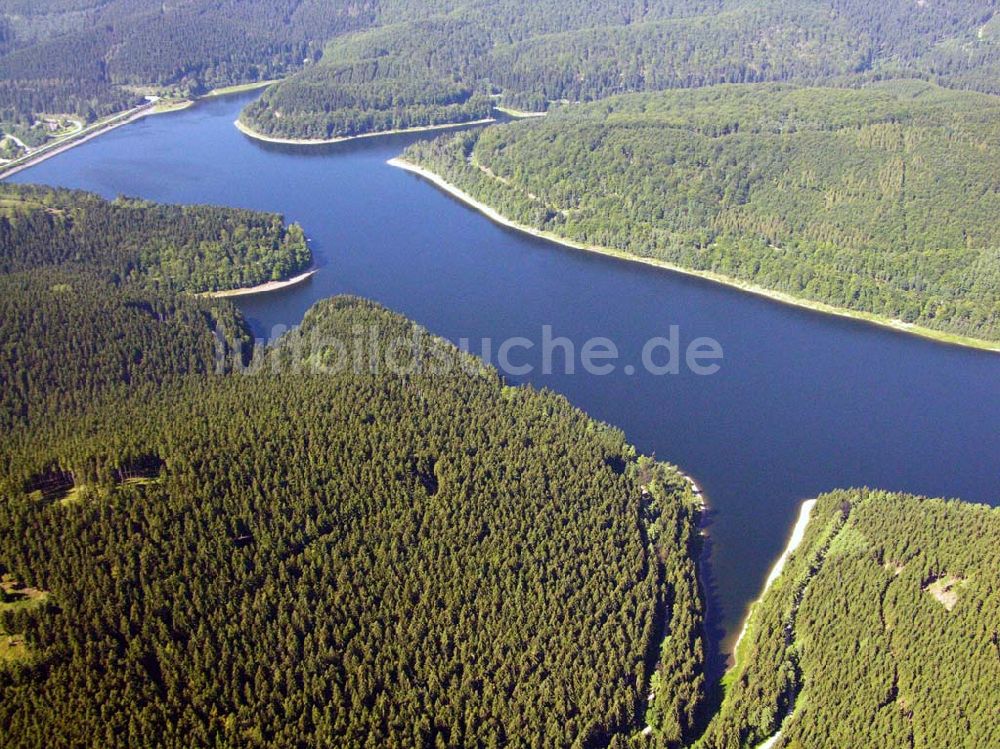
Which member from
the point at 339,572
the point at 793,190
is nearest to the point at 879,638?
the point at 339,572

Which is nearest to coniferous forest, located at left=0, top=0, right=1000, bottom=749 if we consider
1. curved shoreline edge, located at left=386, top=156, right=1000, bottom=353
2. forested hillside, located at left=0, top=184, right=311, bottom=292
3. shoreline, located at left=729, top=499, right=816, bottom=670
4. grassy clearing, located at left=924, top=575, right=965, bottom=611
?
grassy clearing, located at left=924, top=575, right=965, bottom=611

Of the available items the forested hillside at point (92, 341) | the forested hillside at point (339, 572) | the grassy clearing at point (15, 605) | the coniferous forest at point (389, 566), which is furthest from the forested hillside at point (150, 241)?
the grassy clearing at point (15, 605)

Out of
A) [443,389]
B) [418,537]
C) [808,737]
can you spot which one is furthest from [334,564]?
[808,737]

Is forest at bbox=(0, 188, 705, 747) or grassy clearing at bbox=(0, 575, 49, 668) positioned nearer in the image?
forest at bbox=(0, 188, 705, 747)

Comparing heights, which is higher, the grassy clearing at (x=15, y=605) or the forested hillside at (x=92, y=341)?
the forested hillside at (x=92, y=341)

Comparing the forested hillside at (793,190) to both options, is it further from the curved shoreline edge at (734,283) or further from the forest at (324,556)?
the forest at (324,556)

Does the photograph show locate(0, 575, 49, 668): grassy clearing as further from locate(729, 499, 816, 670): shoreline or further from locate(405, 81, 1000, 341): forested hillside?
locate(405, 81, 1000, 341): forested hillside
